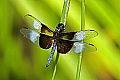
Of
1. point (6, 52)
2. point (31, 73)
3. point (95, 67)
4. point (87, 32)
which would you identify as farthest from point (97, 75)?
point (6, 52)

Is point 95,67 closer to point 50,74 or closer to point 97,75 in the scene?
point 97,75

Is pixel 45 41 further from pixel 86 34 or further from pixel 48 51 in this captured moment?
pixel 86 34

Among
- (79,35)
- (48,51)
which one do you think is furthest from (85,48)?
(48,51)

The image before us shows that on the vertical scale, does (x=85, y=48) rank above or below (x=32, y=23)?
below

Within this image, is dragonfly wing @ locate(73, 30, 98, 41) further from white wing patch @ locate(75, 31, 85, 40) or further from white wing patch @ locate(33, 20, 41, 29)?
white wing patch @ locate(33, 20, 41, 29)

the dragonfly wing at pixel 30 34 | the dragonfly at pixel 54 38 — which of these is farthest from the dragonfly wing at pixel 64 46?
the dragonfly wing at pixel 30 34
